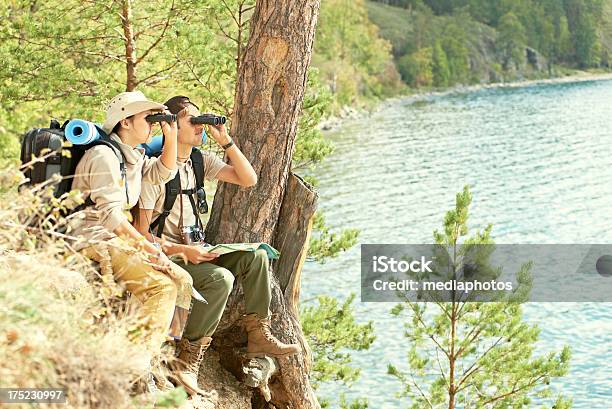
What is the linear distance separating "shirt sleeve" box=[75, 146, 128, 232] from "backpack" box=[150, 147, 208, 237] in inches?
29.7

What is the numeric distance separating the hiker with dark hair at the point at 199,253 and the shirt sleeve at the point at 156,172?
3.1 inches

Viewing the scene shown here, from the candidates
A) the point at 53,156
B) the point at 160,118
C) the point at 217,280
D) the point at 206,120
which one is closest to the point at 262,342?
the point at 217,280

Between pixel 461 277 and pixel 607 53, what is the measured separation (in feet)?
361

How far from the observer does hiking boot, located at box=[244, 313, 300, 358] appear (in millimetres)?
5852

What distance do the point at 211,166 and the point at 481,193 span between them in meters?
25.5

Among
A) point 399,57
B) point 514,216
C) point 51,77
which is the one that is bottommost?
point 514,216

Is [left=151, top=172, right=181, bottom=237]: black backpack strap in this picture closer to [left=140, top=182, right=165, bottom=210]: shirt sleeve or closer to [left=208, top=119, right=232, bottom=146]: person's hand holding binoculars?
[left=140, top=182, right=165, bottom=210]: shirt sleeve

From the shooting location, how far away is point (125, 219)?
475 centimetres

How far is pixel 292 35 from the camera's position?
632cm

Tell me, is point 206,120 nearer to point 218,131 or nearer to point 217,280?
point 218,131

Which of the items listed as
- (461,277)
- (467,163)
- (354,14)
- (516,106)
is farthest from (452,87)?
(461,277)

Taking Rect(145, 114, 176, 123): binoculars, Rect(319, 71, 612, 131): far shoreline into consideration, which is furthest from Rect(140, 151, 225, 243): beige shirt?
Rect(319, 71, 612, 131): far shoreline

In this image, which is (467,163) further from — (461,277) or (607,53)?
(607,53)

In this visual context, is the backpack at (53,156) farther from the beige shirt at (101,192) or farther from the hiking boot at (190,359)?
the hiking boot at (190,359)
